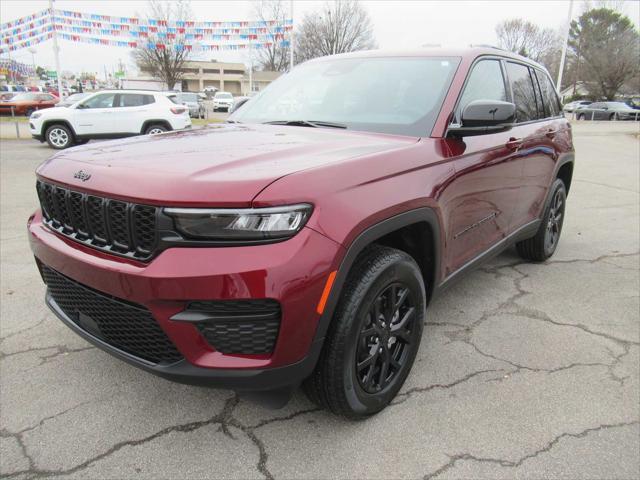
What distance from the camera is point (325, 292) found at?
70.9 inches

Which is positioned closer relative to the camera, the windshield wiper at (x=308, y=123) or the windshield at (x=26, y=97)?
the windshield wiper at (x=308, y=123)

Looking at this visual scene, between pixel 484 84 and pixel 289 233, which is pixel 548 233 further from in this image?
pixel 289 233

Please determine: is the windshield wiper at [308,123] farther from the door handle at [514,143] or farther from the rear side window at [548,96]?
the rear side window at [548,96]

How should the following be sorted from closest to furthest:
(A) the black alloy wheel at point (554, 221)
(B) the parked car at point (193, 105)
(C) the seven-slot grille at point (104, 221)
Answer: (C) the seven-slot grille at point (104, 221) → (A) the black alloy wheel at point (554, 221) → (B) the parked car at point (193, 105)

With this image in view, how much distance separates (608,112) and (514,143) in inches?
1503

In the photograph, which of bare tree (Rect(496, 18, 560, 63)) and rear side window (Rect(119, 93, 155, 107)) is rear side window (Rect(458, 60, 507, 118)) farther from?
bare tree (Rect(496, 18, 560, 63))

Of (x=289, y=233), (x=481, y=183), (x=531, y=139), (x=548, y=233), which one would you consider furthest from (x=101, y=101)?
(x=289, y=233)

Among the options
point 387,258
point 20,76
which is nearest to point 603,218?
point 387,258

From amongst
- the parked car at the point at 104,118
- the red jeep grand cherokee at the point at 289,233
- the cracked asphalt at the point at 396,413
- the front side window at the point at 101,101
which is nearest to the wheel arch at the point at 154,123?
the parked car at the point at 104,118

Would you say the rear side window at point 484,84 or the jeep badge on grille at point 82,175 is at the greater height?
the rear side window at point 484,84

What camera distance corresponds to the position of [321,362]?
1991 mm

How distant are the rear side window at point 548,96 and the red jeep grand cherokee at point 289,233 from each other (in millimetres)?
1516

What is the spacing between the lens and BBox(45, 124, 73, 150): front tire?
1312 centimetres

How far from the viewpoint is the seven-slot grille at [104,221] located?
5.86 feet
